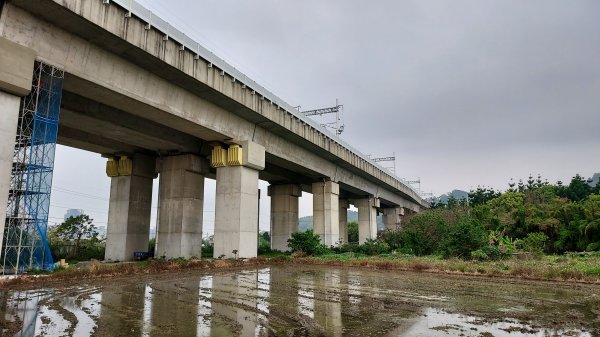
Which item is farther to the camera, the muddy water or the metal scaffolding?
the metal scaffolding

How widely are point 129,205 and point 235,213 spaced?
9.15 meters

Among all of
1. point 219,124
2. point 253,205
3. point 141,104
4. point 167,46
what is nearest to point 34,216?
point 141,104

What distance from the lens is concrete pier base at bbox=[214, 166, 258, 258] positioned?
25484 mm

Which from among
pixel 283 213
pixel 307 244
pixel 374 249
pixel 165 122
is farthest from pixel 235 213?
pixel 283 213

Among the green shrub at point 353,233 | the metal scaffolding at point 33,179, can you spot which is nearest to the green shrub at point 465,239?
the metal scaffolding at point 33,179

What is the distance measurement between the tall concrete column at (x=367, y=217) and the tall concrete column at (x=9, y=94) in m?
45.2

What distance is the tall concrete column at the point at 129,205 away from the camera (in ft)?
95.7

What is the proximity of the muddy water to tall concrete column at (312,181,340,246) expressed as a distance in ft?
81.8

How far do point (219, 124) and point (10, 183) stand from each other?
39.0ft

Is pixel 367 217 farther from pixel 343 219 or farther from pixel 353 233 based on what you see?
pixel 353 233

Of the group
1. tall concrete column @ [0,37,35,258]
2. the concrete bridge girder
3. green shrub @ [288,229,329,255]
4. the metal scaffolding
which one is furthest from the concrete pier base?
tall concrete column @ [0,37,35,258]

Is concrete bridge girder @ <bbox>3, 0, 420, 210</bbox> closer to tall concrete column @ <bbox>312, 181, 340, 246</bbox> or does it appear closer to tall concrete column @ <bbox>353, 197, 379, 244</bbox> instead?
tall concrete column @ <bbox>312, 181, 340, 246</bbox>

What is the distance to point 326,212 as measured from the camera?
1591 inches

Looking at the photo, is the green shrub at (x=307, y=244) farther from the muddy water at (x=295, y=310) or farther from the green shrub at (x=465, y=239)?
the muddy water at (x=295, y=310)
